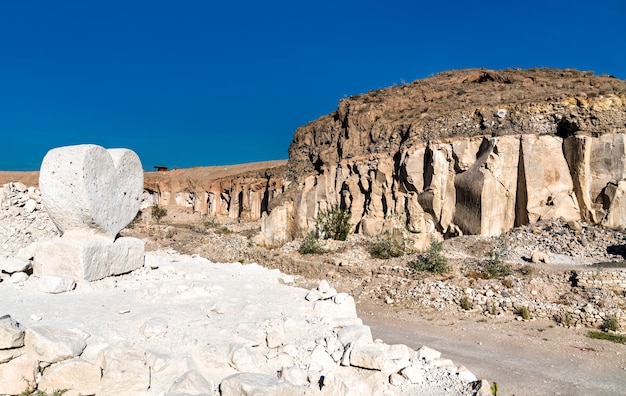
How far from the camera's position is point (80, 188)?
556 cm

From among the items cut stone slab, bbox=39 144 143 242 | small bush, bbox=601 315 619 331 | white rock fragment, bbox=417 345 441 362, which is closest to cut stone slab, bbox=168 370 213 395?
white rock fragment, bbox=417 345 441 362

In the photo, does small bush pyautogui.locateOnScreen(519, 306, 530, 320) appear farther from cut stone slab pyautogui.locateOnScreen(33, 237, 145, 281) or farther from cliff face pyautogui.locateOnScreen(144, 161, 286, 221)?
cliff face pyautogui.locateOnScreen(144, 161, 286, 221)

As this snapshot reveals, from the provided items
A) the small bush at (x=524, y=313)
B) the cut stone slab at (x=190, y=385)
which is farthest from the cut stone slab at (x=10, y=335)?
the small bush at (x=524, y=313)

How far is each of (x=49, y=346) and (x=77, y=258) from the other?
2042 millimetres

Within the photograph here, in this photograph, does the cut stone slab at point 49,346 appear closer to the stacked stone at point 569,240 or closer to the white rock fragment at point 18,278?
the white rock fragment at point 18,278

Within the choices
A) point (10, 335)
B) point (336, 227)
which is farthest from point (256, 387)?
point (336, 227)

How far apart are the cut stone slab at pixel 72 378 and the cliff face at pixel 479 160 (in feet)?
56.8

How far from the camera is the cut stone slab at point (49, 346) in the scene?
355 cm

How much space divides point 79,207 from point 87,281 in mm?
934

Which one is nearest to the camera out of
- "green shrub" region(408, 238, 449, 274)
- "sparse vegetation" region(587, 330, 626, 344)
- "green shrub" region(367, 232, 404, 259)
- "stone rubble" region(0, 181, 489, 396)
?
"stone rubble" region(0, 181, 489, 396)

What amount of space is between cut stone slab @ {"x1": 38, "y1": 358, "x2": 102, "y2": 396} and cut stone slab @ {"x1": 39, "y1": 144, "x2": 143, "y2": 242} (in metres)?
2.56

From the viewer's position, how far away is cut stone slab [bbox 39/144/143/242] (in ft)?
18.2

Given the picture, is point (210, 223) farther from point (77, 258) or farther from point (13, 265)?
point (77, 258)

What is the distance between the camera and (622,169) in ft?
59.9
